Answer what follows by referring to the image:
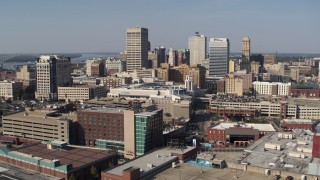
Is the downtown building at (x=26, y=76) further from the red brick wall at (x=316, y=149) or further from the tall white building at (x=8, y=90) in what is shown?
the red brick wall at (x=316, y=149)

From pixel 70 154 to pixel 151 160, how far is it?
7.94 m

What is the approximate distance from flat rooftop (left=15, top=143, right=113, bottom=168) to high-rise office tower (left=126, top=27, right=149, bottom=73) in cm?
7737

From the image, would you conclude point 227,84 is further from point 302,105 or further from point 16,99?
point 16,99

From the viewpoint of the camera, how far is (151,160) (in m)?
26.4

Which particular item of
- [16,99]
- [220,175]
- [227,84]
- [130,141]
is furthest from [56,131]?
[227,84]

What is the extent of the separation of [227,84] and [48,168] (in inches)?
2301

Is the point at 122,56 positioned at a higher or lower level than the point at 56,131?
higher

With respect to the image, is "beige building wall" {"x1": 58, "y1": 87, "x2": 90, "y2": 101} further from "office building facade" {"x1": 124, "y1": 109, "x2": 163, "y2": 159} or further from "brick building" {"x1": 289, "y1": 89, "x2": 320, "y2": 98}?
"brick building" {"x1": 289, "y1": 89, "x2": 320, "y2": 98}

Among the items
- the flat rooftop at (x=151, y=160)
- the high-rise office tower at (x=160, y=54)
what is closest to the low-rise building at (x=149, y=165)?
the flat rooftop at (x=151, y=160)

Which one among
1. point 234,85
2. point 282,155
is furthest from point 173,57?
point 282,155

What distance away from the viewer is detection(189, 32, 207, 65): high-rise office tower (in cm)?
13362

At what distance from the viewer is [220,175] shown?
22797 mm

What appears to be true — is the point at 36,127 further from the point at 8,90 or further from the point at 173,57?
the point at 173,57

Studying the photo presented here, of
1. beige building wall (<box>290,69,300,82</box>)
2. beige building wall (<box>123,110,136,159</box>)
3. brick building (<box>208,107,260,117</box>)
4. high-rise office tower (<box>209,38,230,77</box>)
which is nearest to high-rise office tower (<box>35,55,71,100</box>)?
brick building (<box>208,107,260,117</box>)
